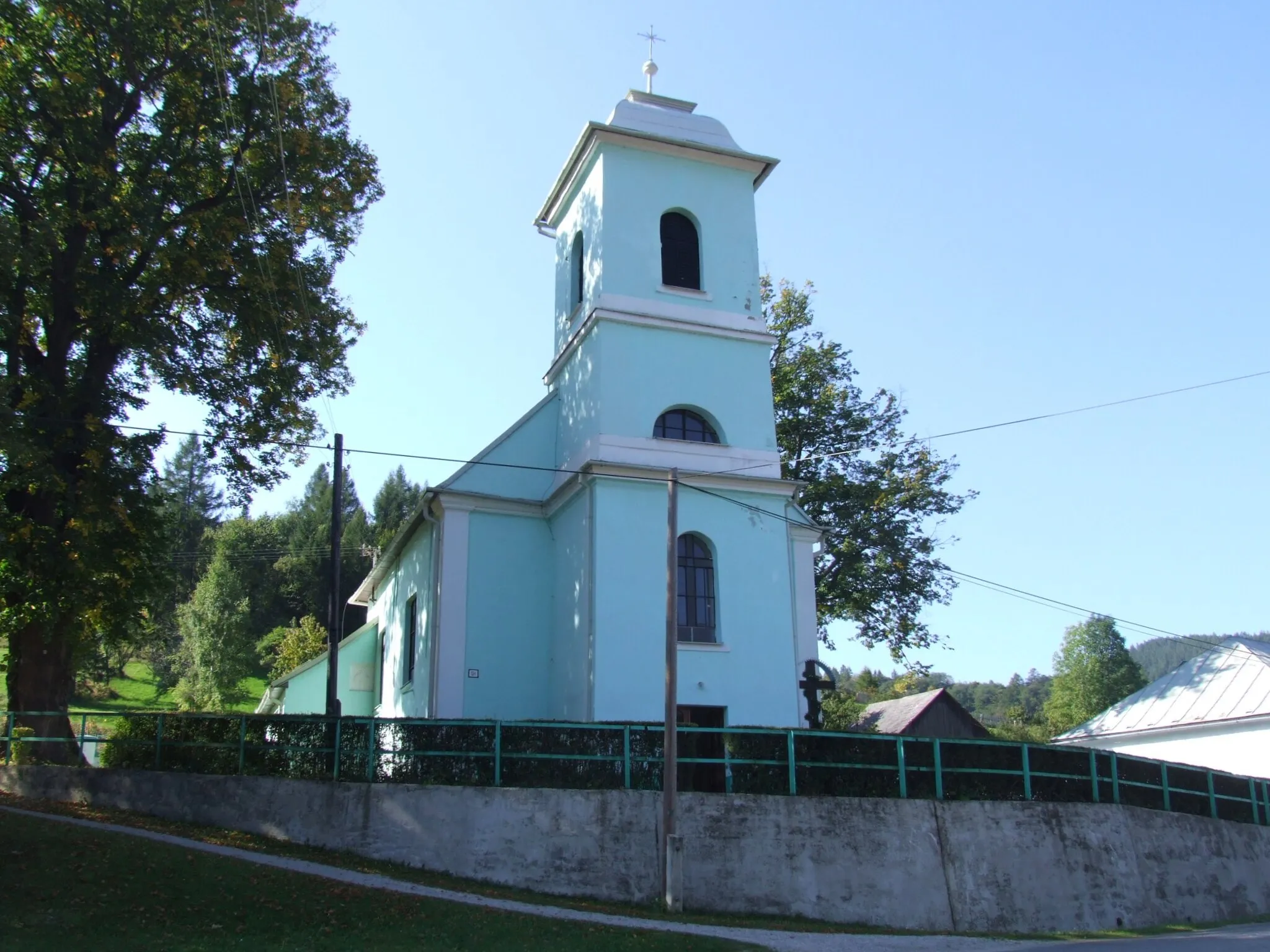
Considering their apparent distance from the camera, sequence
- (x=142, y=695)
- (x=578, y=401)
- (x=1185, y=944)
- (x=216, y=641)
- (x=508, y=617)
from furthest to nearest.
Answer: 1. (x=142, y=695)
2. (x=216, y=641)
3. (x=578, y=401)
4. (x=508, y=617)
5. (x=1185, y=944)

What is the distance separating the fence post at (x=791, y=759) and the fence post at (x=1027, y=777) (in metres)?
4.36

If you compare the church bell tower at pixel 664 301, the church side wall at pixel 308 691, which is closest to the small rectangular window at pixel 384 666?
the church side wall at pixel 308 691

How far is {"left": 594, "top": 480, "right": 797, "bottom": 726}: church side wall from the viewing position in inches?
764

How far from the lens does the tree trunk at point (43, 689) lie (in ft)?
61.6

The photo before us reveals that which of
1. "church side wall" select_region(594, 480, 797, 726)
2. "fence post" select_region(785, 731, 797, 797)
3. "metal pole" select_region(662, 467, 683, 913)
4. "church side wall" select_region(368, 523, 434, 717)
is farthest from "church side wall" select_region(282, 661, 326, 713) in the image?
"fence post" select_region(785, 731, 797, 797)

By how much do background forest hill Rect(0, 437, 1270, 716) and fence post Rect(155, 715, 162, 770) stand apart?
5.03 meters

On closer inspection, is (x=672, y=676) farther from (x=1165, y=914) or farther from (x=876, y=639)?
(x=876, y=639)

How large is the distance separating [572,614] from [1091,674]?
210ft

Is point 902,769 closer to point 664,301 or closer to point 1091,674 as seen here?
point 664,301

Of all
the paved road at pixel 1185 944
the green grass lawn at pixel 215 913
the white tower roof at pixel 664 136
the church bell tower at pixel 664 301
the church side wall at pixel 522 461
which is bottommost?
the paved road at pixel 1185 944

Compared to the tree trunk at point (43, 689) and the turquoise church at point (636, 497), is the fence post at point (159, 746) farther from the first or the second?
the turquoise church at point (636, 497)

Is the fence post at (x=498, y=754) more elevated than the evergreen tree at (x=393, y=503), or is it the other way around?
the evergreen tree at (x=393, y=503)

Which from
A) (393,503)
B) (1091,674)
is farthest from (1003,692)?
(393,503)

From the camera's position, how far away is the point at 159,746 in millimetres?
18219
